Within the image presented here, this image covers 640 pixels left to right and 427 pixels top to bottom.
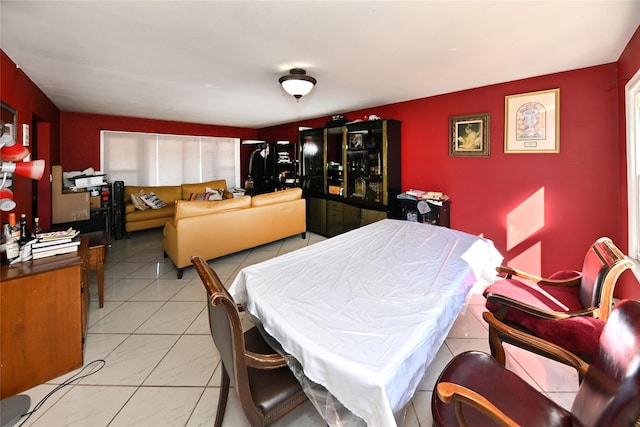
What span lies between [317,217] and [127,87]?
11.2ft

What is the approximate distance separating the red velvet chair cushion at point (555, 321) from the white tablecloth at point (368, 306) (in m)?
0.23

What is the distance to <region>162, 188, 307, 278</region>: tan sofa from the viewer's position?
3.40 metres

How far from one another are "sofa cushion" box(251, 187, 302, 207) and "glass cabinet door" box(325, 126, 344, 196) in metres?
0.66

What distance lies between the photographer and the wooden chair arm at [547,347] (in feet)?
3.92

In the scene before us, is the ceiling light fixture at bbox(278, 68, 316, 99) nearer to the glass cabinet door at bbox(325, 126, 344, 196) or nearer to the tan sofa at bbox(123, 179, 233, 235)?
the glass cabinet door at bbox(325, 126, 344, 196)

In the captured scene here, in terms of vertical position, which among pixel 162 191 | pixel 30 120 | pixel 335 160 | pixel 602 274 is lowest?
pixel 602 274

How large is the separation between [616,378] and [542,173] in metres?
2.80

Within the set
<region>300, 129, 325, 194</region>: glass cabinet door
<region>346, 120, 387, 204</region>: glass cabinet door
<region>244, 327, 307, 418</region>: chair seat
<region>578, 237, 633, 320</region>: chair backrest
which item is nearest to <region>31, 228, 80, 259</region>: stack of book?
<region>244, 327, 307, 418</region>: chair seat

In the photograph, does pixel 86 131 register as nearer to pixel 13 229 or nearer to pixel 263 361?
pixel 13 229

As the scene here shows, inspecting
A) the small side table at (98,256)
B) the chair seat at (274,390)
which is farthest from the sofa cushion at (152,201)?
the chair seat at (274,390)

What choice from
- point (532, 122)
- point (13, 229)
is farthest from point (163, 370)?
point (532, 122)

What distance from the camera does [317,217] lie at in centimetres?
530

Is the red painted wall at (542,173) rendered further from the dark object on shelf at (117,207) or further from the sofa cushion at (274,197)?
the dark object on shelf at (117,207)

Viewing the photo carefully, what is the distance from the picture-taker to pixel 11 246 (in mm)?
1764
